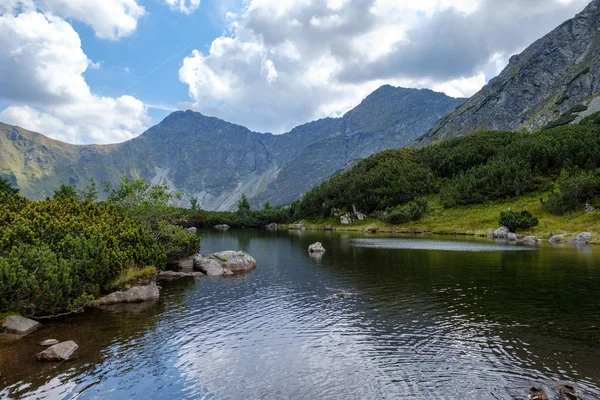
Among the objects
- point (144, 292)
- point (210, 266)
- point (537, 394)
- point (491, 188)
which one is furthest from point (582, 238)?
point (144, 292)

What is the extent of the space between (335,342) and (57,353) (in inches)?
759

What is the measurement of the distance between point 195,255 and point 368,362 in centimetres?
4819

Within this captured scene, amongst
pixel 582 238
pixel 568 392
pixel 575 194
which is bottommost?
pixel 568 392

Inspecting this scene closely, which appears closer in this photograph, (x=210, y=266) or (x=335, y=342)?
(x=335, y=342)

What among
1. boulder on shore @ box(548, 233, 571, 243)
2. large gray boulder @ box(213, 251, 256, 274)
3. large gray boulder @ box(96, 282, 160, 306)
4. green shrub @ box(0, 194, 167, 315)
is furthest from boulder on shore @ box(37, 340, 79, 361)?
boulder on shore @ box(548, 233, 571, 243)

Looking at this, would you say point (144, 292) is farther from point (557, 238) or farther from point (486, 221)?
point (486, 221)

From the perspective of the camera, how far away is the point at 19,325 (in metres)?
31.9

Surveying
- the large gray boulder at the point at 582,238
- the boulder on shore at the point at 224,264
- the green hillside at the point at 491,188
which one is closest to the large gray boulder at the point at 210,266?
the boulder on shore at the point at 224,264

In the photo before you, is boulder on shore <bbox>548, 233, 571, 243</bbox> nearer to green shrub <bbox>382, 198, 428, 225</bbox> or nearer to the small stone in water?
green shrub <bbox>382, 198, 428, 225</bbox>

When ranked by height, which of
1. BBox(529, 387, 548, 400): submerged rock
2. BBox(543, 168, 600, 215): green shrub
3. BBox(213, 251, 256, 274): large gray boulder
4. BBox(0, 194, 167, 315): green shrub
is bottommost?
BBox(529, 387, 548, 400): submerged rock

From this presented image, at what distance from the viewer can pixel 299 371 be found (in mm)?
24078

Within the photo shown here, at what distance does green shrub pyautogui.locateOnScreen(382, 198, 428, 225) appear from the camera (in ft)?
514

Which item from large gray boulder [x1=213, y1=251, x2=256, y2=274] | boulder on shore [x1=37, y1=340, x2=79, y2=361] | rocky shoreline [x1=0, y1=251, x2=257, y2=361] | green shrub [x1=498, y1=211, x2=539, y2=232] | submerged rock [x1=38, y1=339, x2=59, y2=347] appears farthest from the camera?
green shrub [x1=498, y1=211, x2=539, y2=232]

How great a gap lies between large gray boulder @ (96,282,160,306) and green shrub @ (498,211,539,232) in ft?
347
